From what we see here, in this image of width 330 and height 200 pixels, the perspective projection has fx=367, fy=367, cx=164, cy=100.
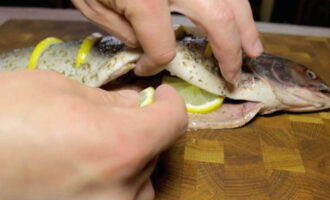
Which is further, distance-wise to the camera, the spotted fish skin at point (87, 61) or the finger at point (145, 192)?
the spotted fish skin at point (87, 61)

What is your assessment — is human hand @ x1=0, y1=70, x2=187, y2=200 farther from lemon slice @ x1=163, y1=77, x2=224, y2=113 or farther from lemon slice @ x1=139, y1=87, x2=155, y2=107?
lemon slice @ x1=163, y1=77, x2=224, y2=113

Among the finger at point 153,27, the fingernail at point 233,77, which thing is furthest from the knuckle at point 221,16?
the fingernail at point 233,77

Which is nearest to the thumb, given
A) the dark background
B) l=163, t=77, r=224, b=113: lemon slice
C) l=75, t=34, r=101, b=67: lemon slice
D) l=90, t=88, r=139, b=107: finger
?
l=90, t=88, r=139, b=107: finger

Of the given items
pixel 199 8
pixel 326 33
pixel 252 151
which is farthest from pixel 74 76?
pixel 326 33

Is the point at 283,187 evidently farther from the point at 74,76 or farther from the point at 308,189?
the point at 74,76

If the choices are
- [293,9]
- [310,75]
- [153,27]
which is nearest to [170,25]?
[153,27]

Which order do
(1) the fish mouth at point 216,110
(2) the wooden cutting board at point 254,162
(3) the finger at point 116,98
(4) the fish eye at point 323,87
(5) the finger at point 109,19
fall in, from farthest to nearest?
(4) the fish eye at point 323,87 → (1) the fish mouth at point 216,110 → (5) the finger at point 109,19 → (2) the wooden cutting board at point 254,162 → (3) the finger at point 116,98

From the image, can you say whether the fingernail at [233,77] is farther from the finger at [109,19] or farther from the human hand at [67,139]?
the human hand at [67,139]
